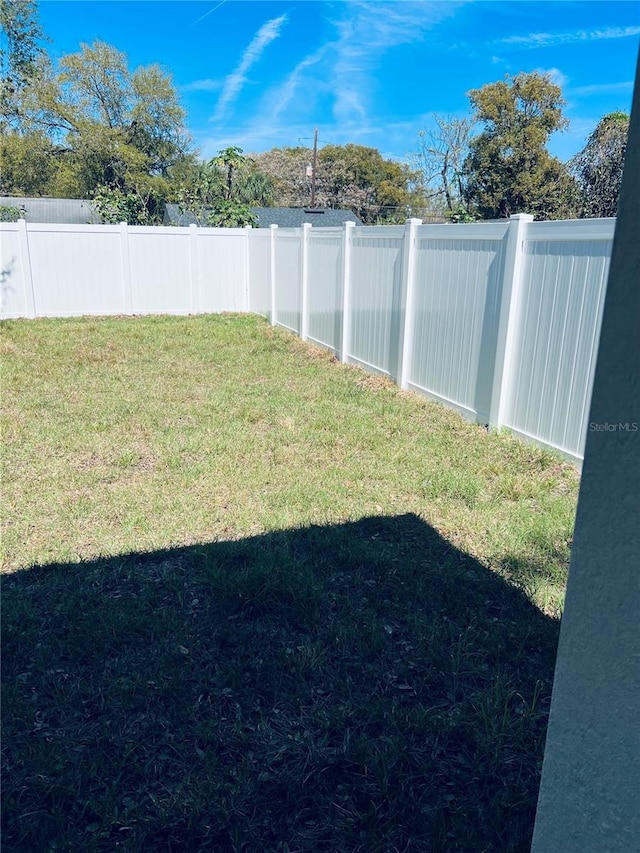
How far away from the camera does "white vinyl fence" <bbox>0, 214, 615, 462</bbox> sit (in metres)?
4.65

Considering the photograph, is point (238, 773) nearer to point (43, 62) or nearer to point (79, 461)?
point (79, 461)

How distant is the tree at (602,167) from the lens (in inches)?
899

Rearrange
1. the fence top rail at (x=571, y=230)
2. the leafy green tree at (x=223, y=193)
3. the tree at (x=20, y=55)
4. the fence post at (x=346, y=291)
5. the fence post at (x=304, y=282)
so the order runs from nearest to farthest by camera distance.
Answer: the fence top rail at (x=571, y=230) → the fence post at (x=346, y=291) → the fence post at (x=304, y=282) → the leafy green tree at (x=223, y=193) → the tree at (x=20, y=55)

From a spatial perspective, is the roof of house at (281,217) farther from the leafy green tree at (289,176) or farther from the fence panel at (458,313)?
the leafy green tree at (289,176)

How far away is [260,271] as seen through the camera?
13281mm

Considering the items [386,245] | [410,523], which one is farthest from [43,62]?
[410,523]

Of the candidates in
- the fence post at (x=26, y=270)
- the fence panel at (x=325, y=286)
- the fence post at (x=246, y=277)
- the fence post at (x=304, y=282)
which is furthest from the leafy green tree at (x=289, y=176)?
the fence panel at (x=325, y=286)

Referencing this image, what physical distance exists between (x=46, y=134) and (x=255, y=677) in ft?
124

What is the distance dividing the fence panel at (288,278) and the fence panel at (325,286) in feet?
2.17

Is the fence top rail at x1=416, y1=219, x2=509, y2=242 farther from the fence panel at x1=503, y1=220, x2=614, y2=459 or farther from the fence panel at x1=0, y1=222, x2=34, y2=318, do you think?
the fence panel at x1=0, y1=222, x2=34, y2=318

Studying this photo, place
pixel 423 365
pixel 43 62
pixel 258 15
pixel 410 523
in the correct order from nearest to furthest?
pixel 410 523, pixel 258 15, pixel 423 365, pixel 43 62

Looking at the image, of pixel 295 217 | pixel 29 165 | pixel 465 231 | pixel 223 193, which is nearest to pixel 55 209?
pixel 29 165

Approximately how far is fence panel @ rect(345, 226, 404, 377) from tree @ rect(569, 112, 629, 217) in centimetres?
1732

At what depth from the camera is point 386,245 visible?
7281 millimetres
